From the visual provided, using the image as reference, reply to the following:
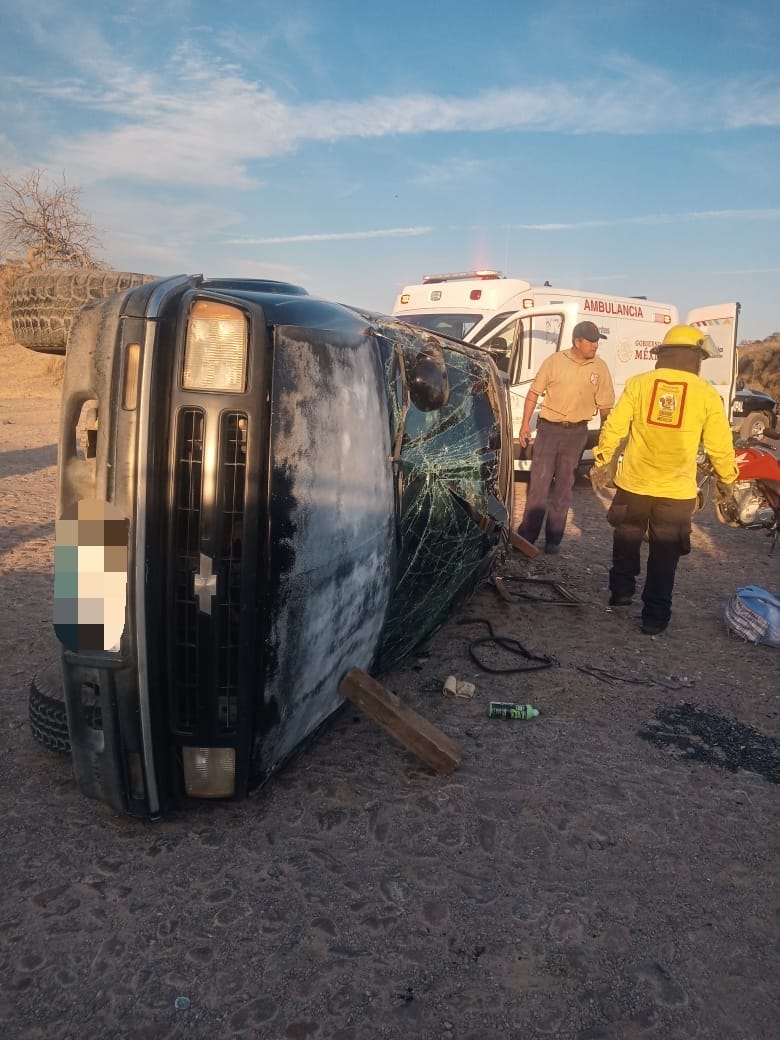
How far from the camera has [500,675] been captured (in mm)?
3938

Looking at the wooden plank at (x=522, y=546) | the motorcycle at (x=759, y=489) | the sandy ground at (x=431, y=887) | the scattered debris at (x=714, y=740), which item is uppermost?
the motorcycle at (x=759, y=489)

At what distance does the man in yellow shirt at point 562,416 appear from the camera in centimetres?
617

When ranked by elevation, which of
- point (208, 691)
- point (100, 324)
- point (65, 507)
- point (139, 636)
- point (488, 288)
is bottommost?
point (208, 691)

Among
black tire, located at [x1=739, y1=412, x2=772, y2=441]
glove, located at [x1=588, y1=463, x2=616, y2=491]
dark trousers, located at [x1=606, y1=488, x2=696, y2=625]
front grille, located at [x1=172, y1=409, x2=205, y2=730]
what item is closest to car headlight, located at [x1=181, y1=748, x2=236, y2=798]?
front grille, located at [x1=172, y1=409, x2=205, y2=730]

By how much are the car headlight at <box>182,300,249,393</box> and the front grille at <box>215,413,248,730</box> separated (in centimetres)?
12

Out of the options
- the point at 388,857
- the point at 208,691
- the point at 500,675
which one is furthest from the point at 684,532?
the point at 208,691

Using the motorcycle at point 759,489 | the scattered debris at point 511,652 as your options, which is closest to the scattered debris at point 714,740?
the scattered debris at point 511,652

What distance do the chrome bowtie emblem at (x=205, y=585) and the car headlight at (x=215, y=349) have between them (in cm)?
53

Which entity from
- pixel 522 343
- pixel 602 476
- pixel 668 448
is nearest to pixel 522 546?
pixel 602 476

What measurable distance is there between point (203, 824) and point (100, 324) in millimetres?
1697

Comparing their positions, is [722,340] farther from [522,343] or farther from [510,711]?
[510,711]

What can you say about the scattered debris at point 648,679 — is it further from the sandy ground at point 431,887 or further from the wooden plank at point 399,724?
the wooden plank at point 399,724

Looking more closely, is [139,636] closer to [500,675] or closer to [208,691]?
[208,691]

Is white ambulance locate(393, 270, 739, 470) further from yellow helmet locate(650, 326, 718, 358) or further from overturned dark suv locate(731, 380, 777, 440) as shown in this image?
yellow helmet locate(650, 326, 718, 358)
